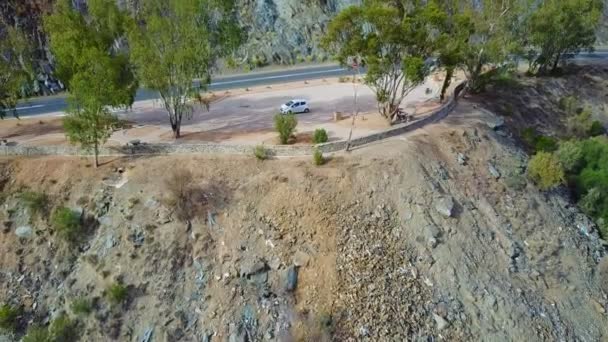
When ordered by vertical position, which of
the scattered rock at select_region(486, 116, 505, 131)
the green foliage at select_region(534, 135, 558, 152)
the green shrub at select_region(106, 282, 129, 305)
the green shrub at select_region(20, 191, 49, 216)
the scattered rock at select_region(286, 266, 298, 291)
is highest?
the green shrub at select_region(20, 191, 49, 216)

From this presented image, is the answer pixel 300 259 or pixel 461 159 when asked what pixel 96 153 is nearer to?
pixel 300 259

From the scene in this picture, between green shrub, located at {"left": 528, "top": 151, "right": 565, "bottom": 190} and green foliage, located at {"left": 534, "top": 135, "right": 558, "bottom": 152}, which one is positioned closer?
green shrub, located at {"left": 528, "top": 151, "right": 565, "bottom": 190}

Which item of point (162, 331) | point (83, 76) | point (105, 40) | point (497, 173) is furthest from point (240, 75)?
point (162, 331)

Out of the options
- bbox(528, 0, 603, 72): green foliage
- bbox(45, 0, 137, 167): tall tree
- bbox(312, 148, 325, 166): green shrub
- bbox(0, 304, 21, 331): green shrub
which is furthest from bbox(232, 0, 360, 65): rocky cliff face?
bbox(0, 304, 21, 331): green shrub

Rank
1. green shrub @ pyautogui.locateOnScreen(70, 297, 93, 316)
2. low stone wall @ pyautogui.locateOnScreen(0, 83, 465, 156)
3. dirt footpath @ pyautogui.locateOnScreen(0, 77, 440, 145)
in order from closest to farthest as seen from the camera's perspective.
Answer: green shrub @ pyautogui.locateOnScreen(70, 297, 93, 316), low stone wall @ pyautogui.locateOnScreen(0, 83, 465, 156), dirt footpath @ pyautogui.locateOnScreen(0, 77, 440, 145)

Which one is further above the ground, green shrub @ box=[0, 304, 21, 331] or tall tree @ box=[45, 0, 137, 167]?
tall tree @ box=[45, 0, 137, 167]

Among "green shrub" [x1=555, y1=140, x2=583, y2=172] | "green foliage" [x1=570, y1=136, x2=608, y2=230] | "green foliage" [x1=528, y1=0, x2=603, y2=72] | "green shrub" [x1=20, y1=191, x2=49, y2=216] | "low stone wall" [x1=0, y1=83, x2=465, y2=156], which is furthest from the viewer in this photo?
"green foliage" [x1=528, y1=0, x2=603, y2=72]

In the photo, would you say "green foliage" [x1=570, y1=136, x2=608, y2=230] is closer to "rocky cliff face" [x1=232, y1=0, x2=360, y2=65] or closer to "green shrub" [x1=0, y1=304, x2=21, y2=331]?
"rocky cliff face" [x1=232, y1=0, x2=360, y2=65]
